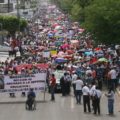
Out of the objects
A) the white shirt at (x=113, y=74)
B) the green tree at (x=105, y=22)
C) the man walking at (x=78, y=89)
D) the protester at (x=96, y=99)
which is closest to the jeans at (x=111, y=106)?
the protester at (x=96, y=99)

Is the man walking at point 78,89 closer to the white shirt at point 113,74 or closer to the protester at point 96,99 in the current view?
the protester at point 96,99

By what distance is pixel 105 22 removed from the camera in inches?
1801

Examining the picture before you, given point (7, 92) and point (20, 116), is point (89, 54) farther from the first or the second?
point (20, 116)

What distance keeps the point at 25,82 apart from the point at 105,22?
12.9m

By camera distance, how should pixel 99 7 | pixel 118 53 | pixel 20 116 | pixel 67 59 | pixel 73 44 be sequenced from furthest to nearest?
pixel 73 44 < pixel 118 53 < pixel 67 59 < pixel 99 7 < pixel 20 116

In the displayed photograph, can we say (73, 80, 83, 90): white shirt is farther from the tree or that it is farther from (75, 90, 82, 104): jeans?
the tree

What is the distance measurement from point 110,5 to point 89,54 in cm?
894

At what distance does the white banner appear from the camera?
113ft

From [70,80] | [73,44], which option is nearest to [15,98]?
[70,80]

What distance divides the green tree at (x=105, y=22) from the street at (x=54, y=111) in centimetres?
1095

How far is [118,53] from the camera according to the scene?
184 ft

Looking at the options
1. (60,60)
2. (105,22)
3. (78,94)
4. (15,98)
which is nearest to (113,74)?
(78,94)

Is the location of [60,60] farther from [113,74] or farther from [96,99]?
[96,99]

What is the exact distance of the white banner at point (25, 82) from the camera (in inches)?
1356
